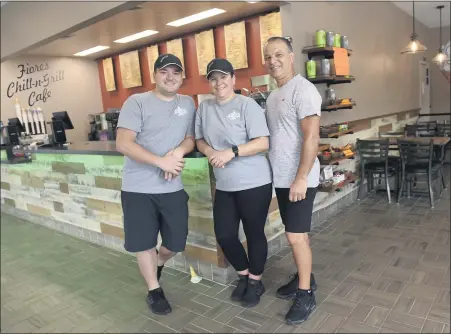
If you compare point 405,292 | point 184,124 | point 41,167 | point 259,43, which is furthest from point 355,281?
point 41,167

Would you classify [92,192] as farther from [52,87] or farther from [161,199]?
[52,87]

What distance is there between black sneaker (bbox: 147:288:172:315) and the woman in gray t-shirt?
52 cm

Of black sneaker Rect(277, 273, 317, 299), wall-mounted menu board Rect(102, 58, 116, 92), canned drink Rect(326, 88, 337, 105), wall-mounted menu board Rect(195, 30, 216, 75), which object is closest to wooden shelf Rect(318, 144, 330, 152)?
canned drink Rect(326, 88, 337, 105)

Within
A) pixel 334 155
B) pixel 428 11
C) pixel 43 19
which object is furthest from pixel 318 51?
pixel 428 11

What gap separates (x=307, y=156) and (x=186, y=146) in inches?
27.5

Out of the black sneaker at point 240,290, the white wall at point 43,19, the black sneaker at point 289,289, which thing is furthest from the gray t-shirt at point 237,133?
the white wall at point 43,19

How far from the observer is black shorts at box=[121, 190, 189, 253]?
7.01ft

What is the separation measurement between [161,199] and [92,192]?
164 centimetres

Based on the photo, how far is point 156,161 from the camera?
6.51 ft

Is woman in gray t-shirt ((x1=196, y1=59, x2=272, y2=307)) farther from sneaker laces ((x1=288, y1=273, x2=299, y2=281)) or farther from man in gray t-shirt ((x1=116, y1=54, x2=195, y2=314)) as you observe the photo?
sneaker laces ((x1=288, y1=273, x2=299, y2=281))

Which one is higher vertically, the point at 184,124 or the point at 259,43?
the point at 259,43

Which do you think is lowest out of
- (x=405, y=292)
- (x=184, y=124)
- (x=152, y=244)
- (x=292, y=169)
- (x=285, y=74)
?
(x=405, y=292)

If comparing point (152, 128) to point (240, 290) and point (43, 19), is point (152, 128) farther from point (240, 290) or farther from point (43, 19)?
point (43, 19)

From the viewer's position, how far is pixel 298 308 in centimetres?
211
